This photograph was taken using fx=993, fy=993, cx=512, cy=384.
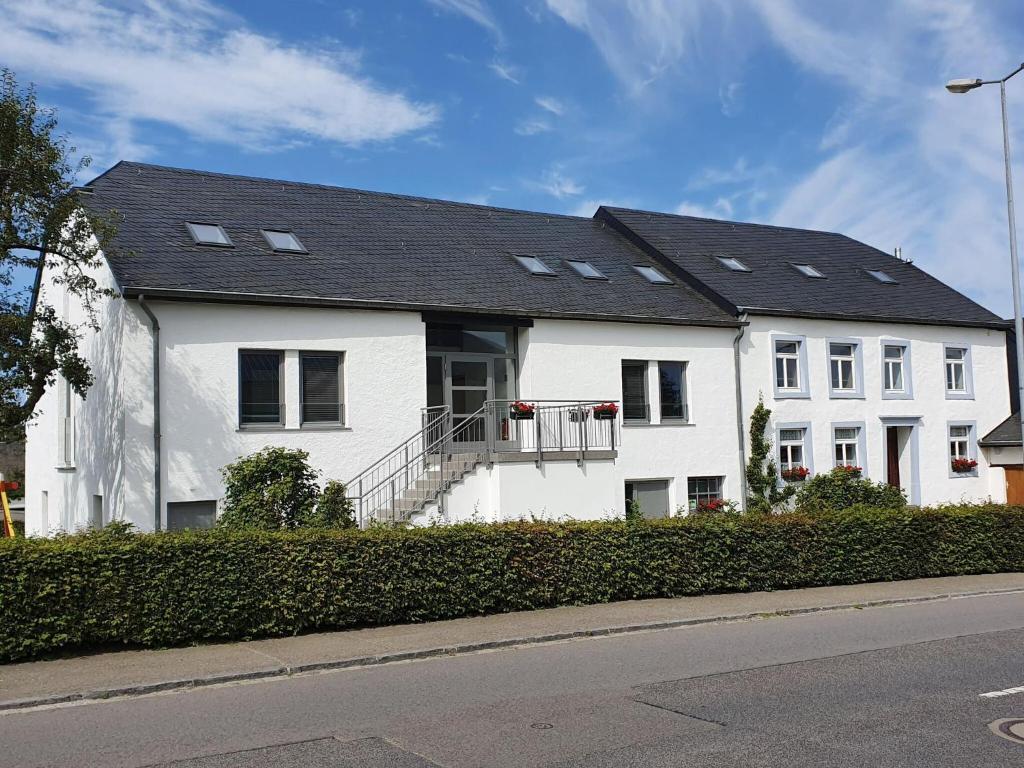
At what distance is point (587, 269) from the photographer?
23.6 m

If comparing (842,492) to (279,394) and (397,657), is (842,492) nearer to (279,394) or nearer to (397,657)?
(279,394)

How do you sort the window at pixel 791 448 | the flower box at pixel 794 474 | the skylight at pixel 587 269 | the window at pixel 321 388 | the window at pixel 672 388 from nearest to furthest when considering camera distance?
the window at pixel 321 388
the window at pixel 672 388
the skylight at pixel 587 269
the flower box at pixel 794 474
the window at pixel 791 448

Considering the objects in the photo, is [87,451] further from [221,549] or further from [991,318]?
[991,318]

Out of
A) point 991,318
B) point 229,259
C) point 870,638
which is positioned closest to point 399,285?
point 229,259

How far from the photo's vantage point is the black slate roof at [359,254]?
17469mm

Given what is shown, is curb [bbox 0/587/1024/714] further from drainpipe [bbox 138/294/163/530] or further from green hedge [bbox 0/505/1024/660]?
drainpipe [bbox 138/294/163/530]

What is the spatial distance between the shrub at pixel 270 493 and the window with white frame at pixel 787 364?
42.5ft

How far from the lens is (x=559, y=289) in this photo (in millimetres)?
21750

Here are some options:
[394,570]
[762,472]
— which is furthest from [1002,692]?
[762,472]

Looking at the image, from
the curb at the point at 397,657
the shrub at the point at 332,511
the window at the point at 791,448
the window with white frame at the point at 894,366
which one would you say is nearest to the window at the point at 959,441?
the window with white frame at the point at 894,366

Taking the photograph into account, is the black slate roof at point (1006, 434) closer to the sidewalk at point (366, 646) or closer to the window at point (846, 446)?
the window at point (846, 446)

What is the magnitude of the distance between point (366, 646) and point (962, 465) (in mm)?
21231

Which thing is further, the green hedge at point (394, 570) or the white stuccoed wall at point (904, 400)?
the white stuccoed wall at point (904, 400)

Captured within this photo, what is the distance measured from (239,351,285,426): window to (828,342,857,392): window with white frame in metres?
14.0
